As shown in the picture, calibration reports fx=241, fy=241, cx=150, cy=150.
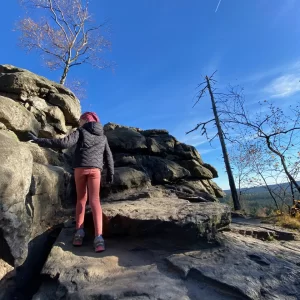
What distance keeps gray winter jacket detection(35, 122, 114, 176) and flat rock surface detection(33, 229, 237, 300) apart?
1.61 metres

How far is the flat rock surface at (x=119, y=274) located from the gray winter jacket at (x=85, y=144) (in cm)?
161

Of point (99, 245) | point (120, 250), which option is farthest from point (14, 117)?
point (120, 250)

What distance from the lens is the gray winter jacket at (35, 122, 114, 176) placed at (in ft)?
14.7

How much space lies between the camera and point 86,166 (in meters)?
4.64

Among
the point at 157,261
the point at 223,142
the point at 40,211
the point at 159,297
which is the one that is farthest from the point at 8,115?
the point at 223,142

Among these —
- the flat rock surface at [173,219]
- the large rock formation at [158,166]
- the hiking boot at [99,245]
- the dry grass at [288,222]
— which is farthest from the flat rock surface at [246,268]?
the dry grass at [288,222]

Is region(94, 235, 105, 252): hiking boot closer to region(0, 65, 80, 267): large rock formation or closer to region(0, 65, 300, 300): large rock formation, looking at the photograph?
region(0, 65, 300, 300): large rock formation

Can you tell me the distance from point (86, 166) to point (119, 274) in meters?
1.99

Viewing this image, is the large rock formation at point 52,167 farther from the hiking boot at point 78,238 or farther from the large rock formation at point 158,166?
the hiking boot at point 78,238

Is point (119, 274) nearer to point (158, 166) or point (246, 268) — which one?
point (246, 268)

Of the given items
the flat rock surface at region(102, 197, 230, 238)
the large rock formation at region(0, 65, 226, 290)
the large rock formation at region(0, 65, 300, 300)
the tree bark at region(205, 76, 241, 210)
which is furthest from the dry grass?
the tree bark at region(205, 76, 241, 210)

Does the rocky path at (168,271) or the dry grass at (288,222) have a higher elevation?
the dry grass at (288,222)

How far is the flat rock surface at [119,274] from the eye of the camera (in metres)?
3.29

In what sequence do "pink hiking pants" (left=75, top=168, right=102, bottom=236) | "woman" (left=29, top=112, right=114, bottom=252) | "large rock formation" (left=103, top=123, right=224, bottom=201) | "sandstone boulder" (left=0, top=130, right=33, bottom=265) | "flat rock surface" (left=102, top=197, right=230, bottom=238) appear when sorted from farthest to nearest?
"large rock formation" (left=103, top=123, right=224, bottom=201) < "flat rock surface" (left=102, top=197, right=230, bottom=238) < "pink hiking pants" (left=75, top=168, right=102, bottom=236) < "woman" (left=29, top=112, right=114, bottom=252) < "sandstone boulder" (left=0, top=130, right=33, bottom=265)
